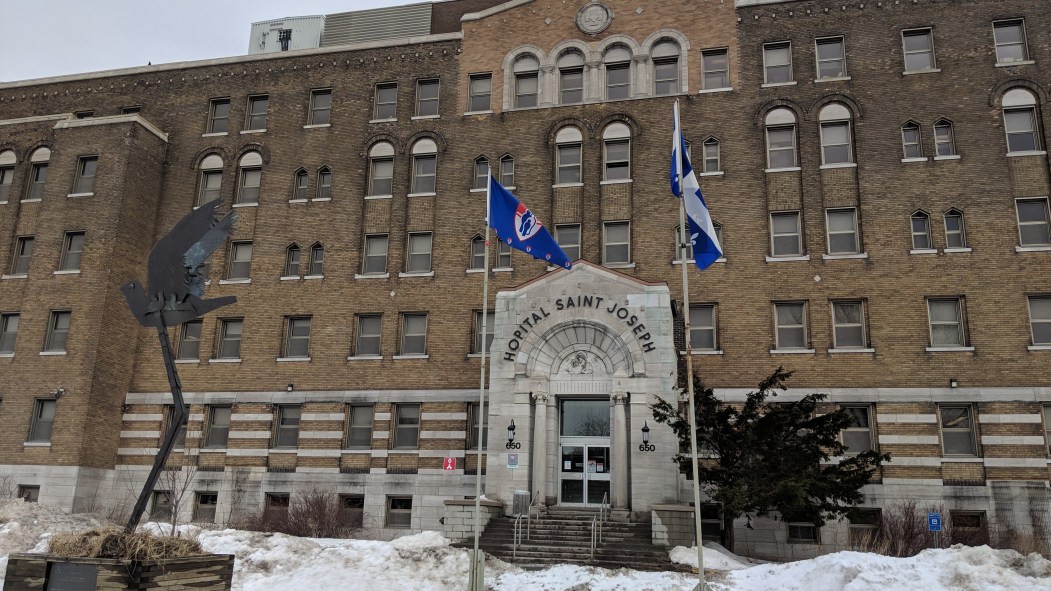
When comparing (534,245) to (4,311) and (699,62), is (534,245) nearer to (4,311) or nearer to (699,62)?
(699,62)

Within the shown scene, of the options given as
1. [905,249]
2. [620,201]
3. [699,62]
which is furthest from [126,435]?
[905,249]

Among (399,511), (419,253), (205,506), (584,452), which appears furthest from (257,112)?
(584,452)

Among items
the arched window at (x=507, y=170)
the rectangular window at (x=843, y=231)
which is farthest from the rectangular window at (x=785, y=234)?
the arched window at (x=507, y=170)

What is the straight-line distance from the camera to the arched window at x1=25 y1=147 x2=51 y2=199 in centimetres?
3856

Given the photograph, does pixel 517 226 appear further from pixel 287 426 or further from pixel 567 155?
pixel 287 426

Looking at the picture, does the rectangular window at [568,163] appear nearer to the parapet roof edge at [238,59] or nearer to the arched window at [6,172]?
the parapet roof edge at [238,59]

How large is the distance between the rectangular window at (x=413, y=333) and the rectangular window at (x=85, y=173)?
1517 centimetres

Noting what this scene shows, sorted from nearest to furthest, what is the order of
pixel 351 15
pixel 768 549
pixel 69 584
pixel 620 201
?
pixel 69 584
pixel 768 549
pixel 620 201
pixel 351 15

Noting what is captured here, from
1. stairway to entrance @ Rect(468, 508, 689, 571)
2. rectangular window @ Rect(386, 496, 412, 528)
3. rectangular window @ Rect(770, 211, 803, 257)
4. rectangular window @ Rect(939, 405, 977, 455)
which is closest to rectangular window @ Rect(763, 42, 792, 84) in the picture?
rectangular window @ Rect(770, 211, 803, 257)

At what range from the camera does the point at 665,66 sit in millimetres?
35844

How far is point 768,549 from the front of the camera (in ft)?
96.1

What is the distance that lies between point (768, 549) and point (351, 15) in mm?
32316

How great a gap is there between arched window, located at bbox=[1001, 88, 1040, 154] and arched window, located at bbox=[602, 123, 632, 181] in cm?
1386

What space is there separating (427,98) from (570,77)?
20.7 ft
